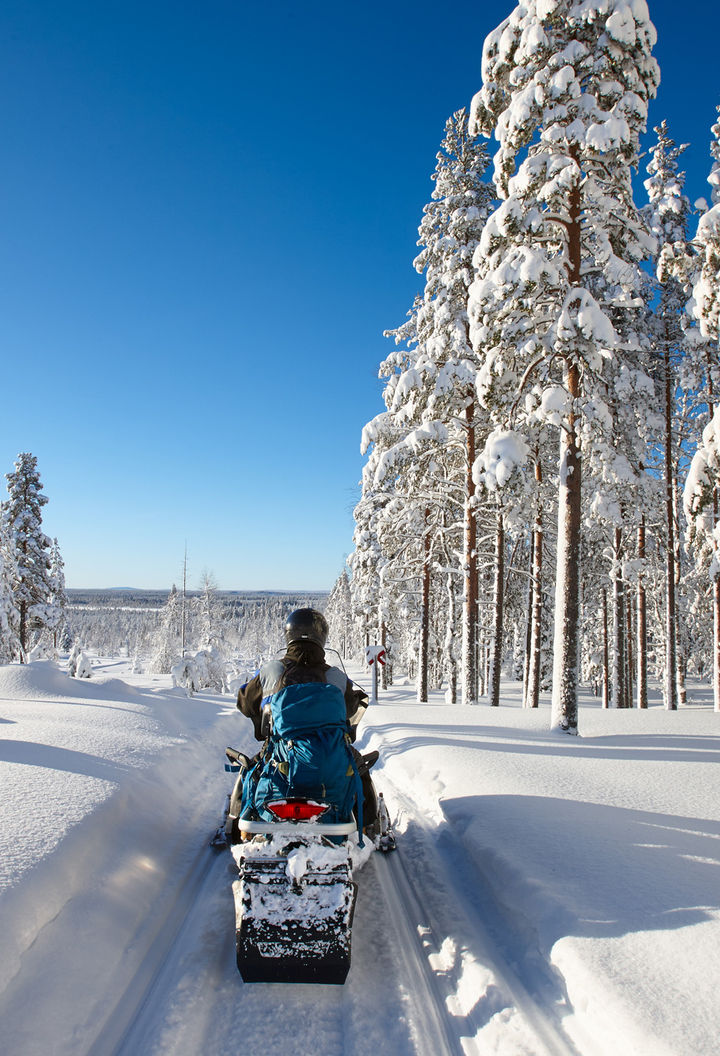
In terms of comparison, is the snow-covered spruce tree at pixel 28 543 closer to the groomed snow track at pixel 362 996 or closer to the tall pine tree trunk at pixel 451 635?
the tall pine tree trunk at pixel 451 635

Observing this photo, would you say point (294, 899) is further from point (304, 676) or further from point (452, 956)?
point (304, 676)

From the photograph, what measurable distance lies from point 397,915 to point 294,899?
132 centimetres

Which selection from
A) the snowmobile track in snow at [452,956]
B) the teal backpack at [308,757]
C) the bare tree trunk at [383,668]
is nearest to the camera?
the snowmobile track in snow at [452,956]

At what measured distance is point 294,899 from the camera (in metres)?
3.53

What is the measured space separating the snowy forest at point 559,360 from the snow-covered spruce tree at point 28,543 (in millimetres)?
18837

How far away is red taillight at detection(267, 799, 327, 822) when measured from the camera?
12.0 feet

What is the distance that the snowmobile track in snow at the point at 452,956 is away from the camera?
10.3ft

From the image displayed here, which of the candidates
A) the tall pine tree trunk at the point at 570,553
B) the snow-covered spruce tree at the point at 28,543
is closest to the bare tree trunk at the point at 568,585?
the tall pine tree trunk at the point at 570,553

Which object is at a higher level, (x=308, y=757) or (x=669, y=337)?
(x=669, y=337)

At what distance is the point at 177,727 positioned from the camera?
1232cm

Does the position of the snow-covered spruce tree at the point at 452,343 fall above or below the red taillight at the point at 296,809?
above

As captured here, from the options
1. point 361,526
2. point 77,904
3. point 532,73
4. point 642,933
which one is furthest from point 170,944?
point 361,526

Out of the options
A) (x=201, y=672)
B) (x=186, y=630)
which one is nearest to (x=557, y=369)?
(x=201, y=672)

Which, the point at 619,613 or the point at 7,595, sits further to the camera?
the point at 7,595
